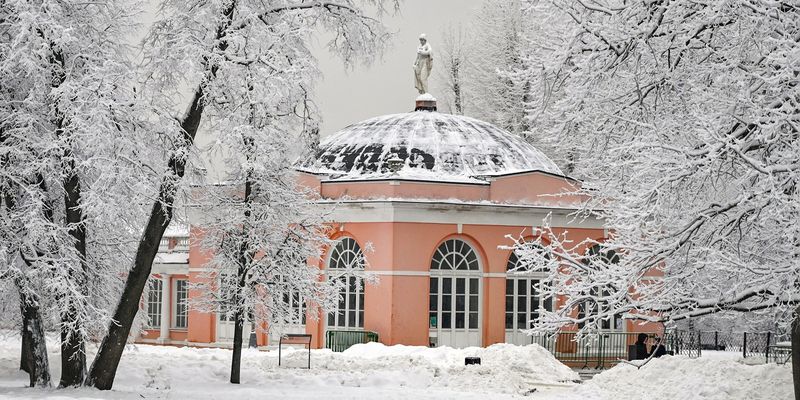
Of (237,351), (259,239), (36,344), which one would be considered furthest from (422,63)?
(36,344)

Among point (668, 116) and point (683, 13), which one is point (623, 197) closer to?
point (668, 116)

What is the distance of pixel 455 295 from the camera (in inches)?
1174

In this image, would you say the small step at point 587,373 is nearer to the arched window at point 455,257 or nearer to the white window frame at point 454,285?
the white window frame at point 454,285

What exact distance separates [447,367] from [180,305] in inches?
617

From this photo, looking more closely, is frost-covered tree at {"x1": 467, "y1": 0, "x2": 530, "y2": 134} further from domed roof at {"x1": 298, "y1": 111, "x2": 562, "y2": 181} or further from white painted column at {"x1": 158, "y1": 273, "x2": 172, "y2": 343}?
white painted column at {"x1": 158, "y1": 273, "x2": 172, "y2": 343}

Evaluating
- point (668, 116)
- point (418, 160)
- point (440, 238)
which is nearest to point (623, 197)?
point (668, 116)

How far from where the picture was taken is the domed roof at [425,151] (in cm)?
3156

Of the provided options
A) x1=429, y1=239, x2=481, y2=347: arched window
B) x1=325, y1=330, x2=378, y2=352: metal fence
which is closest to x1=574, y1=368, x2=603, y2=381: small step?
A: x1=429, y1=239, x2=481, y2=347: arched window

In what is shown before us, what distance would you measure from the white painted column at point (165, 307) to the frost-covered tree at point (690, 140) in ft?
80.4

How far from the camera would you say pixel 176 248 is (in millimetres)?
37312

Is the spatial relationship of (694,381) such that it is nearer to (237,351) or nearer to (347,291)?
(237,351)

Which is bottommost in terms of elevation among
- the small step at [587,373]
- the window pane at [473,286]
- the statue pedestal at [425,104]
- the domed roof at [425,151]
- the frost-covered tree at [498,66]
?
the small step at [587,373]

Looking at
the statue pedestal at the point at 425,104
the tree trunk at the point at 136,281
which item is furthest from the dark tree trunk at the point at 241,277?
the statue pedestal at the point at 425,104

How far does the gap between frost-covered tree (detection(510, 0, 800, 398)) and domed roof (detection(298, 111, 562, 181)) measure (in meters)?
18.2
